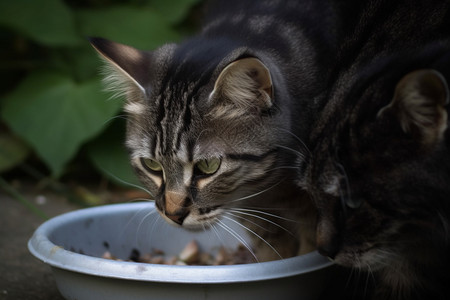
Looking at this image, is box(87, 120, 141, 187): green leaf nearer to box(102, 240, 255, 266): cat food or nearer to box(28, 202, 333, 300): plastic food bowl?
box(102, 240, 255, 266): cat food

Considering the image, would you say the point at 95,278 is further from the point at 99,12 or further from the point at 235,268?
the point at 99,12

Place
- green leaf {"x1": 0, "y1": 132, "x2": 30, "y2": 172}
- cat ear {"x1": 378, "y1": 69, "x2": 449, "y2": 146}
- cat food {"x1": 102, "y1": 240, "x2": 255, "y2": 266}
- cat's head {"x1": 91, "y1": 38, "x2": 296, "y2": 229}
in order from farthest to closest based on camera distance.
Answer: green leaf {"x1": 0, "y1": 132, "x2": 30, "y2": 172} → cat food {"x1": 102, "y1": 240, "x2": 255, "y2": 266} → cat's head {"x1": 91, "y1": 38, "x2": 296, "y2": 229} → cat ear {"x1": 378, "y1": 69, "x2": 449, "y2": 146}

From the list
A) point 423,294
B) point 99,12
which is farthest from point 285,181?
point 99,12

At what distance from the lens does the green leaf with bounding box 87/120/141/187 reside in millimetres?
3105

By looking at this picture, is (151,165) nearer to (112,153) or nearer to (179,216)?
(179,216)

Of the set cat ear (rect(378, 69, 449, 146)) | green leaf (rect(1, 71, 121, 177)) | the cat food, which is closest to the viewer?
cat ear (rect(378, 69, 449, 146))

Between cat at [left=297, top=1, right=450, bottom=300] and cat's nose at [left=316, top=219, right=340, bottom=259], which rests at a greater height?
cat at [left=297, top=1, right=450, bottom=300]

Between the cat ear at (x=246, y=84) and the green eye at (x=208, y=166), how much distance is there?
6.9 inches

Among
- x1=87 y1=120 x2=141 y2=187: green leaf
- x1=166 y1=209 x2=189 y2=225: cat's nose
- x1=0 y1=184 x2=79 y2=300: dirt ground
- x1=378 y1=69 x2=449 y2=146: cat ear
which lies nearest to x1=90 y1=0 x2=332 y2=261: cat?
x1=166 y1=209 x2=189 y2=225: cat's nose

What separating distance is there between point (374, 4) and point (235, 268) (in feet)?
3.09

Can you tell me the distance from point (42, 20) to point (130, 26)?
440 millimetres

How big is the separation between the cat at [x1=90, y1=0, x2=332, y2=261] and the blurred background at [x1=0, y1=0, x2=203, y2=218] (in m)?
0.96

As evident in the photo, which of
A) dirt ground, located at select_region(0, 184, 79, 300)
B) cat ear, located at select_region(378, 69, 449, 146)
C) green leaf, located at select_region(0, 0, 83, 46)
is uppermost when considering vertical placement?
cat ear, located at select_region(378, 69, 449, 146)

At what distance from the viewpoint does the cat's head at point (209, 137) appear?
1.79m
